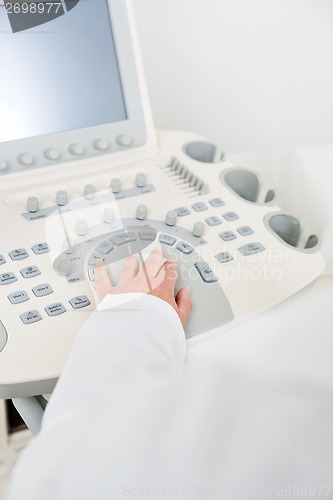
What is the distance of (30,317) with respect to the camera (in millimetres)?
490

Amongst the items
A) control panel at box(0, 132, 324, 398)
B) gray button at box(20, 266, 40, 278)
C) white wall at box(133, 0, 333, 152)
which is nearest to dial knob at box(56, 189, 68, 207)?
control panel at box(0, 132, 324, 398)

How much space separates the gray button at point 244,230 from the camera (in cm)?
60

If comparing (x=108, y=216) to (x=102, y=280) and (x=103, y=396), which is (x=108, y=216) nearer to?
(x=102, y=280)

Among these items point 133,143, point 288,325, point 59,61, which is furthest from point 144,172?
point 288,325

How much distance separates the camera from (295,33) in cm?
78

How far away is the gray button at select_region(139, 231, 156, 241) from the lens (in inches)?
22.6

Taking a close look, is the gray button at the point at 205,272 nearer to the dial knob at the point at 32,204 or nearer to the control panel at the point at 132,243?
the control panel at the point at 132,243

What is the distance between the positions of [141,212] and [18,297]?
0.54ft

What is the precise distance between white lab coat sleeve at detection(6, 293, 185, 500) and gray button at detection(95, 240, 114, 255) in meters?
0.09

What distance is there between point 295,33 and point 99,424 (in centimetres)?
63

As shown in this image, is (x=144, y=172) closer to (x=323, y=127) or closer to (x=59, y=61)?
(x=59, y=61)

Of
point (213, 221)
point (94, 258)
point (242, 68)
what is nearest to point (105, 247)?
point (94, 258)

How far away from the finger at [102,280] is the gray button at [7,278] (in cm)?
8

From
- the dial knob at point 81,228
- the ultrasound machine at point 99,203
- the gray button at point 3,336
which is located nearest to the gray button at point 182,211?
the ultrasound machine at point 99,203
